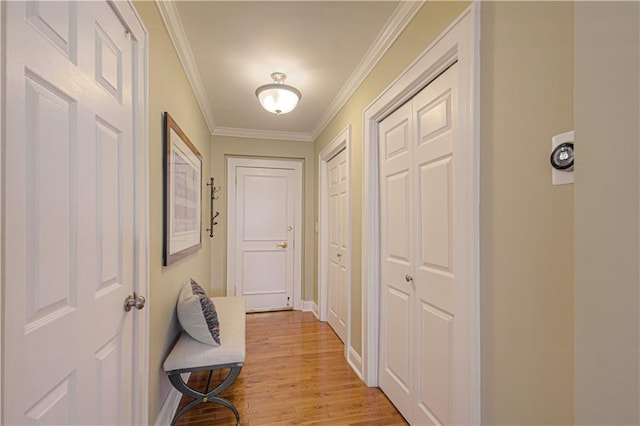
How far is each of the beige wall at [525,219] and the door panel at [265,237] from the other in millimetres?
3181

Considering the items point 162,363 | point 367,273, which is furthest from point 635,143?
point 162,363

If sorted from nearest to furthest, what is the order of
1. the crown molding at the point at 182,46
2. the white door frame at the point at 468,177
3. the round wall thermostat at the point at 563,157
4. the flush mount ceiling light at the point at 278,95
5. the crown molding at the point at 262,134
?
the round wall thermostat at the point at 563,157, the white door frame at the point at 468,177, the crown molding at the point at 182,46, the flush mount ceiling light at the point at 278,95, the crown molding at the point at 262,134

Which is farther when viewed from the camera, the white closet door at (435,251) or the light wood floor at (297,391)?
the light wood floor at (297,391)

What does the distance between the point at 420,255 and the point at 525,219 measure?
75 cm

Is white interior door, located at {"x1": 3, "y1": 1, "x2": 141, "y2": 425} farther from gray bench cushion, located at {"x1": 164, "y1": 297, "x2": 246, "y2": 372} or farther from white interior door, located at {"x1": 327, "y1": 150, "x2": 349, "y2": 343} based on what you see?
white interior door, located at {"x1": 327, "y1": 150, "x2": 349, "y2": 343}

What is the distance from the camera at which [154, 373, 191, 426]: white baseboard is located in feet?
5.38

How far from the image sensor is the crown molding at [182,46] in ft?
5.31

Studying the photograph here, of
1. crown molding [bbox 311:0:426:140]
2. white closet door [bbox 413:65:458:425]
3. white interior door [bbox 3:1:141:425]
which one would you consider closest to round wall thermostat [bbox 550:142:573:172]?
white closet door [bbox 413:65:458:425]

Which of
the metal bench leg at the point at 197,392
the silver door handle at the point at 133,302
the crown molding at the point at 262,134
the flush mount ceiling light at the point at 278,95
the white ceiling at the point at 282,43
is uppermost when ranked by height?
the white ceiling at the point at 282,43

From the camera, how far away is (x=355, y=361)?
2.45 m

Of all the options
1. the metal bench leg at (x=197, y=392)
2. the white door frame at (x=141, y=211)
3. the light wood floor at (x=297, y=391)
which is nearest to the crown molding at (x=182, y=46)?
the white door frame at (x=141, y=211)

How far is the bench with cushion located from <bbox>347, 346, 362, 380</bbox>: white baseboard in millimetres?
987

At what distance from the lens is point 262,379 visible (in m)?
2.30

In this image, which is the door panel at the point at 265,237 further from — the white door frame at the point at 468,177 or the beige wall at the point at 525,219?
the beige wall at the point at 525,219
